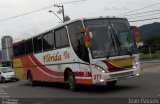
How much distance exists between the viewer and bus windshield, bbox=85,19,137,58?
16750 mm

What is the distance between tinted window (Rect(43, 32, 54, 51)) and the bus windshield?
174 inches

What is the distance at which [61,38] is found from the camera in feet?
64.5

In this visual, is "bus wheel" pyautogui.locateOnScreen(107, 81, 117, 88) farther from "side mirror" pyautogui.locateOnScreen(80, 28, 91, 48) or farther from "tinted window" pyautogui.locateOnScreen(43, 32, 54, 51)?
"tinted window" pyautogui.locateOnScreen(43, 32, 54, 51)

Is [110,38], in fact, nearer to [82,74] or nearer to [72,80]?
[82,74]

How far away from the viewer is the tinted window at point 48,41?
2122 cm

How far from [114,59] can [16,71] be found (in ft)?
50.6

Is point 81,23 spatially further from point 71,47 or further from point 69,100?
point 69,100

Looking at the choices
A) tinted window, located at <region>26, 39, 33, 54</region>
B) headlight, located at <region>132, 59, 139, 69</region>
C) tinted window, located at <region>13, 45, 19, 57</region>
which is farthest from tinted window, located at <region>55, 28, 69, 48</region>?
tinted window, located at <region>13, 45, 19, 57</region>

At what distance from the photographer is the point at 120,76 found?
16812mm

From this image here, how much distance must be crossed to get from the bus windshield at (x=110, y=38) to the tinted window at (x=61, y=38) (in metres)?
2.20

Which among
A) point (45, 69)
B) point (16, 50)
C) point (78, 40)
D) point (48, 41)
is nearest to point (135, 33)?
point (78, 40)

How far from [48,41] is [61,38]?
7.70 ft

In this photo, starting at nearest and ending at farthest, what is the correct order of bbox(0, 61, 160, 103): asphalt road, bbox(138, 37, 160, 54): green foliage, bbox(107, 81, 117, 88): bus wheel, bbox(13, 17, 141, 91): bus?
bbox(0, 61, 160, 103): asphalt road, bbox(13, 17, 141, 91): bus, bbox(107, 81, 117, 88): bus wheel, bbox(138, 37, 160, 54): green foliage

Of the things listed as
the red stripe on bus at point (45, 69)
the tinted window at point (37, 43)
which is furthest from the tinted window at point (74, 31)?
the tinted window at point (37, 43)
